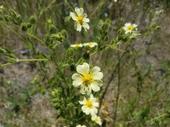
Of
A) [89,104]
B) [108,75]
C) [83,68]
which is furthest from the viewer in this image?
[108,75]

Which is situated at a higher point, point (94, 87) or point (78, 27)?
point (78, 27)

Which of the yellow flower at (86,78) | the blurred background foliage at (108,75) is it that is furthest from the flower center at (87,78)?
the blurred background foliage at (108,75)

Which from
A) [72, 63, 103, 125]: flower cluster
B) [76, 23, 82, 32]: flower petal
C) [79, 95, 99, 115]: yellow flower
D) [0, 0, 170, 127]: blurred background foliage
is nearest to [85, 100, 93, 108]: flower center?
[79, 95, 99, 115]: yellow flower

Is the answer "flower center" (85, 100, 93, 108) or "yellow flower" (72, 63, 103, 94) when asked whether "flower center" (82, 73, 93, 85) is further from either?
"flower center" (85, 100, 93, 108)

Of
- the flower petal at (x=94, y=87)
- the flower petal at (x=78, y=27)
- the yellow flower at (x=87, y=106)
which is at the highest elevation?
the flower petal at (x=78, y=27)

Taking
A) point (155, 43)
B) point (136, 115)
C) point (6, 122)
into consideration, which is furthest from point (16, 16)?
point (155, 43)

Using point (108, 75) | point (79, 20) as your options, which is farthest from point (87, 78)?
point (108, 75)

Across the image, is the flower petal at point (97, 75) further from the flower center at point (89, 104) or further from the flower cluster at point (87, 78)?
the flower center at point (89, 104)

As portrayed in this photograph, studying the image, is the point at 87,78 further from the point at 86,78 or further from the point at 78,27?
the point at 78,27

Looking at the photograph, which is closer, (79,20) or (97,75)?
(97,75)
